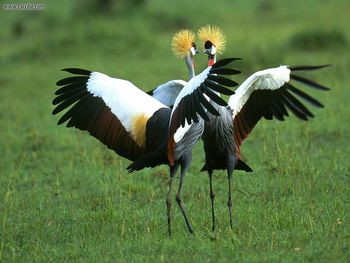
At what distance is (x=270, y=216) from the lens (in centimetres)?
572

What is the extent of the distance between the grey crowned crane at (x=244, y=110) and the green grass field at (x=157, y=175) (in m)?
0.48

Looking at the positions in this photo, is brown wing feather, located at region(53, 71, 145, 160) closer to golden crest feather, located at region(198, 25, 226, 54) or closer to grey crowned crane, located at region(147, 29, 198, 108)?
grey crowned crane, located at region(147, 29, 198, 108)

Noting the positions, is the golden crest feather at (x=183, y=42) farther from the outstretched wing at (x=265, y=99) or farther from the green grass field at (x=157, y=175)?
the green grass field at (x=157, y=175)

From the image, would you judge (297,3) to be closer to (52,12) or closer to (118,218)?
(52,12)

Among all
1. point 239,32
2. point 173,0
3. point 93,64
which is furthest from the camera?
point 173,0

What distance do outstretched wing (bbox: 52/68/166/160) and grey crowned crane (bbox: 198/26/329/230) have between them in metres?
0.50

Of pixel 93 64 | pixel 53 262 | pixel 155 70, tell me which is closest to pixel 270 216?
pixel 53 262

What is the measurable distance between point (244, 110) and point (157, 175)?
1902 millimetres

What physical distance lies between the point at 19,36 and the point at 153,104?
12.6m

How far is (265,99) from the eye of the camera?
5633 millimetres

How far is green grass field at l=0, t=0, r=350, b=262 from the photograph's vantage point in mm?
5160

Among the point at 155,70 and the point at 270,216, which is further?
the point at 155,70

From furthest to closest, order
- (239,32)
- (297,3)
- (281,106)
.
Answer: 1. (297,3)
2. (239,32)
3. (281,106)

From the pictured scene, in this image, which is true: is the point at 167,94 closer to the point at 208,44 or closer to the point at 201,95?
the point at 208,44
